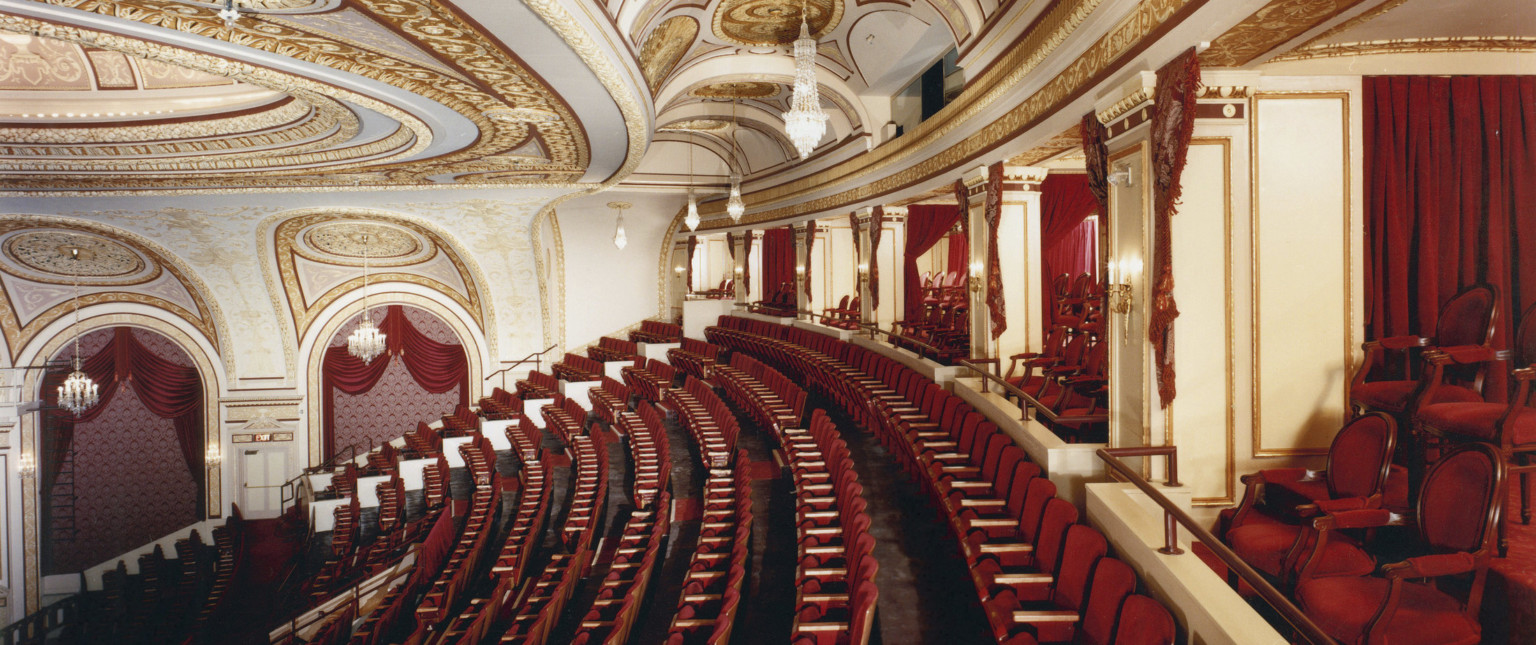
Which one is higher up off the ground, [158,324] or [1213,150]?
[1213,150]

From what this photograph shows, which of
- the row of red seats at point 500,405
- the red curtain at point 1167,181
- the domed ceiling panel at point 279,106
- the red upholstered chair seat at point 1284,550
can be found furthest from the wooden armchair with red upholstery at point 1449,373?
the row of red seats at point 500,405

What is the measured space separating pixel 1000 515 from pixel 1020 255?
283cm

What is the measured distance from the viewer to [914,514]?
418 cm

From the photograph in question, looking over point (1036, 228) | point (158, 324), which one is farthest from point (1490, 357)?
point (158, 324)

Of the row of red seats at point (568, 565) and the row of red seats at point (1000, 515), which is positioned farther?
the row of red seats at point (568, 565)

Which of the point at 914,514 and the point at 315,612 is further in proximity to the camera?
the point at 315,612

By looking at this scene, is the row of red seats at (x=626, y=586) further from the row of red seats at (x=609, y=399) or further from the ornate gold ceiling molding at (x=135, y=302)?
the ornate gold ceiling molding at (x=135, y=302)

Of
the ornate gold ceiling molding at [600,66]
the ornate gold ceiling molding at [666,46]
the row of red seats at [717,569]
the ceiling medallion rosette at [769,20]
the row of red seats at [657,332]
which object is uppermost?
the ceiling medallion rosette at [769,20]

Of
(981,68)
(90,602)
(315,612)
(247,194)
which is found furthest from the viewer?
(90,602)

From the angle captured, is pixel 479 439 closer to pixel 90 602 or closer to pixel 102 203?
pixel 102 203

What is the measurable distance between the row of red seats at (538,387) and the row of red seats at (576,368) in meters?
0.15

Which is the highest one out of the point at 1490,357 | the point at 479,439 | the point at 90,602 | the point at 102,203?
the point at 102,203

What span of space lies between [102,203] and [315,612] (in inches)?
213

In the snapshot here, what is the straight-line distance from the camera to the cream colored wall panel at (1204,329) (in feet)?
10.7
